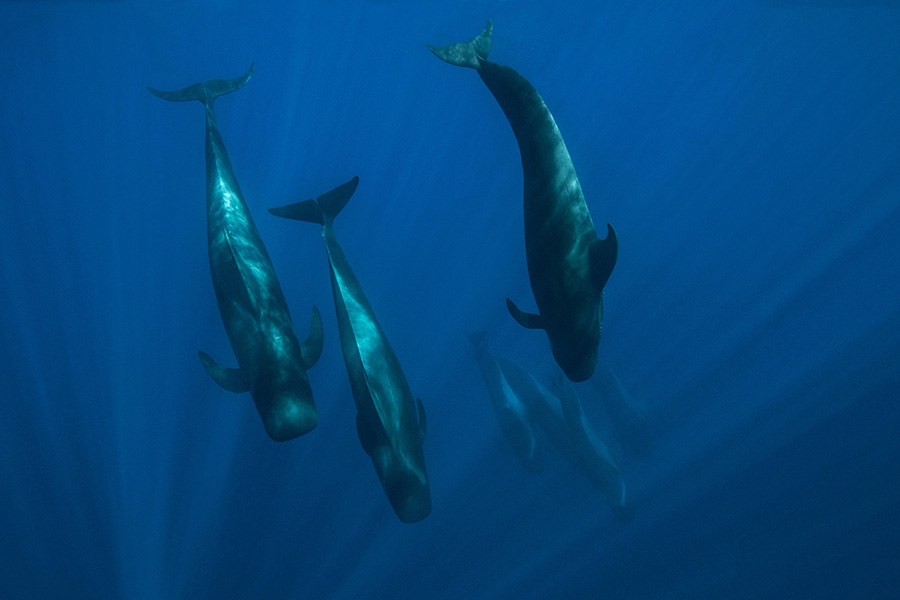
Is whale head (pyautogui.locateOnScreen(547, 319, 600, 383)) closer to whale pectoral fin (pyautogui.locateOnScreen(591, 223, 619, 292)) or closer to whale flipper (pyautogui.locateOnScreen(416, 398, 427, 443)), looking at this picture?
whale pectoral fin (pyautogui.locateOnScreen(591, 223, 619, 292))

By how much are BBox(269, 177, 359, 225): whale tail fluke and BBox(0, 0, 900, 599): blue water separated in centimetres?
883

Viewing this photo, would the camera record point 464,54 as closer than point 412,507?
Yes

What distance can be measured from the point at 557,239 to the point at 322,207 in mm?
4389

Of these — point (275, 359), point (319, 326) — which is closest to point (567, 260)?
point (275, 359)

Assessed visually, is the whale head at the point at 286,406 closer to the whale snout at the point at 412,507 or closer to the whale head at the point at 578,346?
the whale snout at the point at 412,507

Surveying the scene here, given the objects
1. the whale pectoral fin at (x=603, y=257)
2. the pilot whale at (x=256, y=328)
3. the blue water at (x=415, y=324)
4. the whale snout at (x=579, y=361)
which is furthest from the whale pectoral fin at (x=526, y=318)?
the blue water at (x=415, y=324)

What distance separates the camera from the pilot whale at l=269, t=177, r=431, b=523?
4844 millimetres

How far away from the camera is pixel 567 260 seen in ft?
9.50

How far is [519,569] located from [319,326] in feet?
36.7

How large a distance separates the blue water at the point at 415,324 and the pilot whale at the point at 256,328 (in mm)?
9003

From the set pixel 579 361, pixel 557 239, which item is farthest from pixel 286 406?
pixel 557 239

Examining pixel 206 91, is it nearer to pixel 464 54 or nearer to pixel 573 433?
pixel 464 54

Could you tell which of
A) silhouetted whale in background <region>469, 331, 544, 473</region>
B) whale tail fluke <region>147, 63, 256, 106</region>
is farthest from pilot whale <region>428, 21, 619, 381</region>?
Answer: silhouetted whale in background <region>469, 331, 544, 473</region>

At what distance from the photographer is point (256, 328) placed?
5.24 metres
